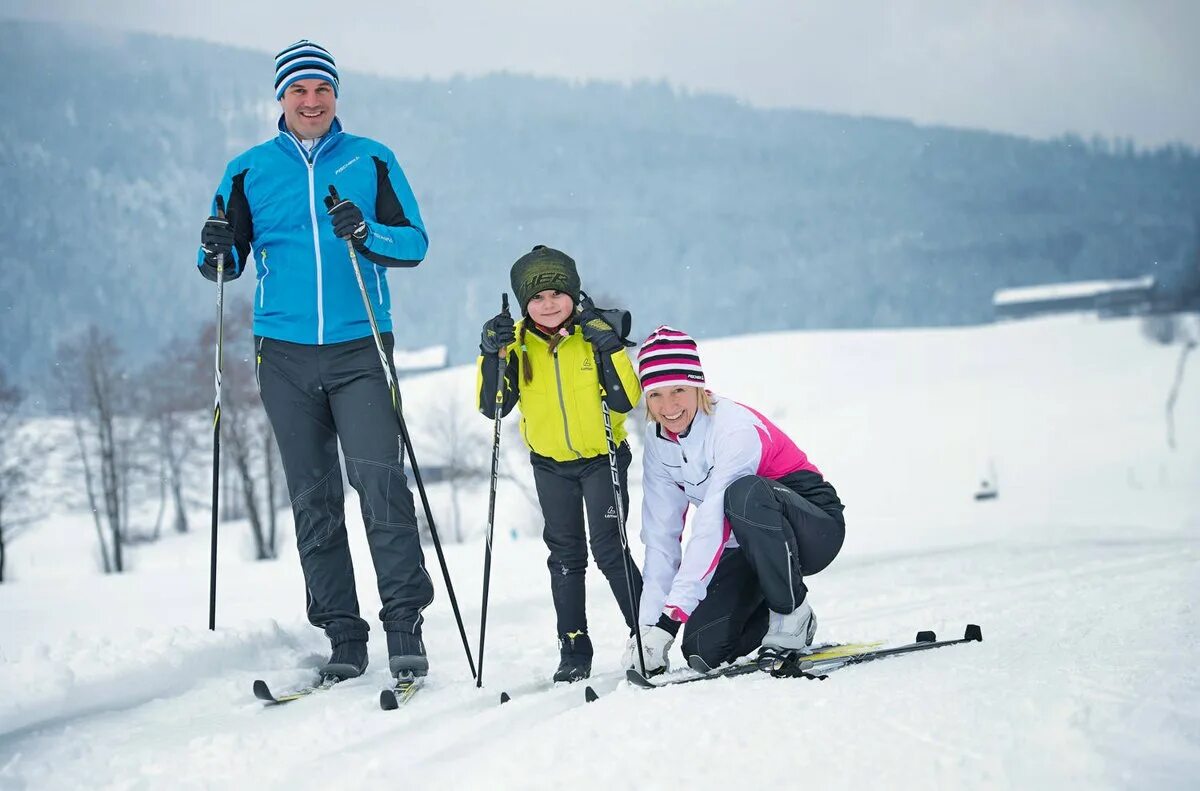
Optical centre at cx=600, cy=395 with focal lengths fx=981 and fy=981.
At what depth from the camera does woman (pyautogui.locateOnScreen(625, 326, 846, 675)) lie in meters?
3.56

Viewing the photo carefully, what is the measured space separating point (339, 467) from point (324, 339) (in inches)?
20.8


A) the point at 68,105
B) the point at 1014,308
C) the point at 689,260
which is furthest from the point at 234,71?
the point at 1014,308

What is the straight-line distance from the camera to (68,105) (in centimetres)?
12262

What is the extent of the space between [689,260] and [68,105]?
3990 inches

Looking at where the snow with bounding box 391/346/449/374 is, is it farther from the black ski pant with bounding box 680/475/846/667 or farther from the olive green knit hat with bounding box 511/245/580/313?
the black ski pant with bounding box 680/475/846/667

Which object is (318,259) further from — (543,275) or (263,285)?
(543,275)

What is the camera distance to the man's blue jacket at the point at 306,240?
12.3 feet

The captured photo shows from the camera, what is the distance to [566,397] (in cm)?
383

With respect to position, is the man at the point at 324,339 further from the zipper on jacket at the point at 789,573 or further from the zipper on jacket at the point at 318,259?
the zipper on jacket at the point at 789,573

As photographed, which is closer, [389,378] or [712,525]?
[712,525]

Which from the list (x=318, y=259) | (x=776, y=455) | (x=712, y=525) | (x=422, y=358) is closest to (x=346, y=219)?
(x=318, y=259)

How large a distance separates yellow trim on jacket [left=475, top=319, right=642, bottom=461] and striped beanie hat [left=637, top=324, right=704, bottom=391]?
130 mm

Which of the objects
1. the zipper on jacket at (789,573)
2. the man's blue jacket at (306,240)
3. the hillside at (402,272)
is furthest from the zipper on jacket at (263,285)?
the hillside at (402,272)

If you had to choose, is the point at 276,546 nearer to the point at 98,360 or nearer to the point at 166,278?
the point at 98,360
